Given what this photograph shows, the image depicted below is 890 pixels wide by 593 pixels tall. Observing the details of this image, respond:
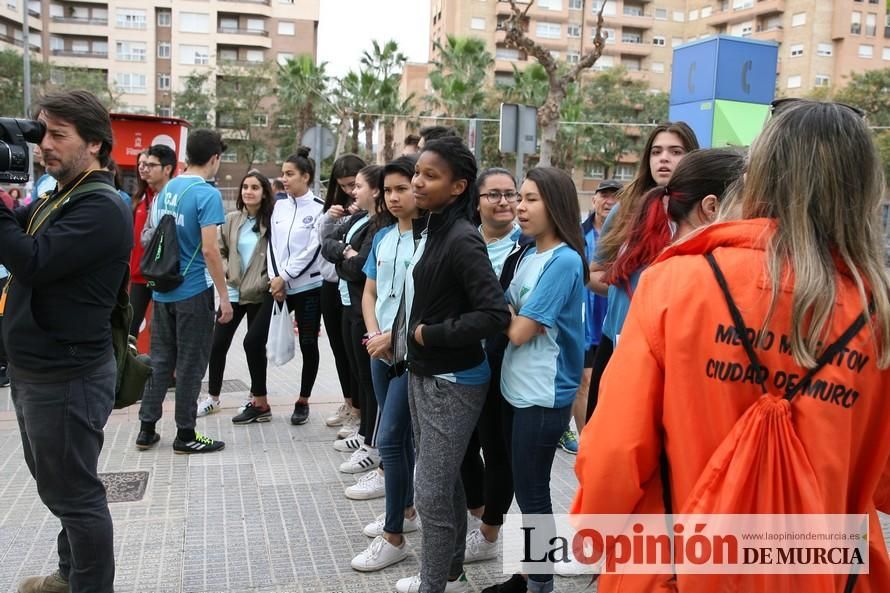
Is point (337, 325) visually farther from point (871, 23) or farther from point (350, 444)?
point (871, 23)

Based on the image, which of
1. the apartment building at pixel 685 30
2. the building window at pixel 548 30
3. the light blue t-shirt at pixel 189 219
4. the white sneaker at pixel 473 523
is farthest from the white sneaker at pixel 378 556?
the building window at pixel 548 30

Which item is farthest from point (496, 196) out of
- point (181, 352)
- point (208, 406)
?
point (208, 406)

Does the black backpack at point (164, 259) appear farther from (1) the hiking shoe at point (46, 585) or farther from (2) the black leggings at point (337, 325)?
(1) the hiking shoe at point (46, 585)

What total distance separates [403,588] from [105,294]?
1.81 m

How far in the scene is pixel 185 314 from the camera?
532 cm

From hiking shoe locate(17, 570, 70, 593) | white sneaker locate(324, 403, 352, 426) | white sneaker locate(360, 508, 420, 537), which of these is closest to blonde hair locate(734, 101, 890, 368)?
white sneaker locate(360, 508, 420, 537)

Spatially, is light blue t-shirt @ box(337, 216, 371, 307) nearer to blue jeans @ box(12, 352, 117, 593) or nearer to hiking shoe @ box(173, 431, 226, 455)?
hiking shoe @ box(173, 431, 226, 455)

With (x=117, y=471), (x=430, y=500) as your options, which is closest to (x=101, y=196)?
(x=430, y=500)

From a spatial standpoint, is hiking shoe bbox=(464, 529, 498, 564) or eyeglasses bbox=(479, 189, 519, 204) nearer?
hiking shoe bbox=(464, 529, 498, 564)

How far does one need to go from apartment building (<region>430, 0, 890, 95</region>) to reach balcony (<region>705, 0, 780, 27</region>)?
0.09 metres

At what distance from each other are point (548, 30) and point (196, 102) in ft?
111

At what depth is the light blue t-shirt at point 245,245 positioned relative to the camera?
6.27m

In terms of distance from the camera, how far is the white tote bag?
596 centimetres

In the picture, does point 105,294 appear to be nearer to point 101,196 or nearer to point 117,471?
point 101,196
